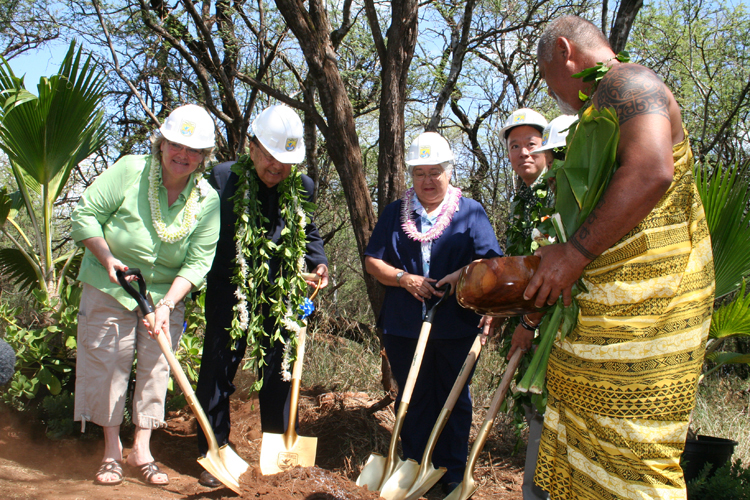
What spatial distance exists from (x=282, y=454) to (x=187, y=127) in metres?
2.07

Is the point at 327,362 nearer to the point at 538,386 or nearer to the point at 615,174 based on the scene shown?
the point at 538,386

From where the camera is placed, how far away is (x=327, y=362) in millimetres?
5812

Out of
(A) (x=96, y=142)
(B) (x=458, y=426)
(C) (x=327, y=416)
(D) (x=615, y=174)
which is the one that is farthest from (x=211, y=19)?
(D) (x=615, y=174)

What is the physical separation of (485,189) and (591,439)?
29.1 feet

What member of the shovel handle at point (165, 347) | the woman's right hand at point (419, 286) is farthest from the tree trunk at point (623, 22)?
the shovel handle at point (165, 347)

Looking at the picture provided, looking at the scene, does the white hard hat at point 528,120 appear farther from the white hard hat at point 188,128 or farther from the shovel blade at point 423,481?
the shovel blade at point 423,481

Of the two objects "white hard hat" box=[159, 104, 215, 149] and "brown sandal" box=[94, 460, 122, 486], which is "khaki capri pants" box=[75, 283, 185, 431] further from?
"white hard hat" box=[159, 104, 215, 149]

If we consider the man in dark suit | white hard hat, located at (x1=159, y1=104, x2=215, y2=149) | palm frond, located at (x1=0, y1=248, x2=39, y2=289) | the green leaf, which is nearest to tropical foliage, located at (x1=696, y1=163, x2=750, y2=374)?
the green leaf

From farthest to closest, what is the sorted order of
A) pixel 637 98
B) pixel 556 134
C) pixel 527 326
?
pixel 556 134, pixel 527 326, pixel 637 98

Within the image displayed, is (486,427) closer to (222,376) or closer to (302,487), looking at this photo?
(302,487)

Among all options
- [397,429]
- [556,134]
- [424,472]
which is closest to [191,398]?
[397,429]

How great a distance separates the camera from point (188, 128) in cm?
331

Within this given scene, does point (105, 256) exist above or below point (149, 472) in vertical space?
above

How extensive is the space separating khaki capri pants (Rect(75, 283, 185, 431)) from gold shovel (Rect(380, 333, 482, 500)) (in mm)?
1559
